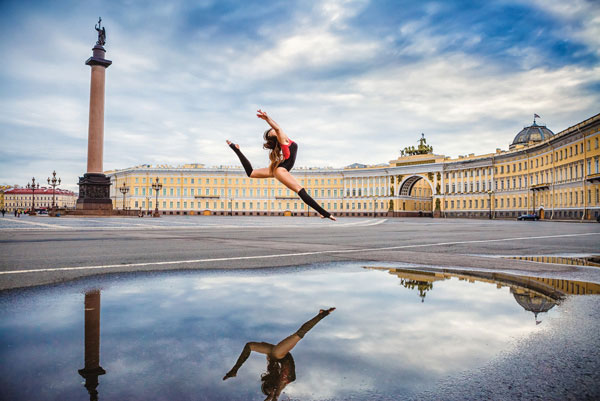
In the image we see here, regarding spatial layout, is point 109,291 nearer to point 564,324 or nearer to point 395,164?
point 564,324

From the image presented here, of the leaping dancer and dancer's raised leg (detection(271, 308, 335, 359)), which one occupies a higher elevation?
the leaping dancer

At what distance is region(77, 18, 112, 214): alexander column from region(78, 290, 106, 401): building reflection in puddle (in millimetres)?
47842

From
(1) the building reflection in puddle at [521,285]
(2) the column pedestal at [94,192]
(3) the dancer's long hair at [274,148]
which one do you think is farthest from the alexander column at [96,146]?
(1) the building reflection in puddle at [521,285]

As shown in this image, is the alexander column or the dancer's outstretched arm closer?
the dancer's outstretched arm

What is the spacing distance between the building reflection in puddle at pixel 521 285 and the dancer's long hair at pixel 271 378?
2112 millimetres

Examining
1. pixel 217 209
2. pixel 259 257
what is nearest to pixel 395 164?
pixel 217 209

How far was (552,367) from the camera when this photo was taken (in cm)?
233

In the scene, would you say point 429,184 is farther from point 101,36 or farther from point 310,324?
point 310,324

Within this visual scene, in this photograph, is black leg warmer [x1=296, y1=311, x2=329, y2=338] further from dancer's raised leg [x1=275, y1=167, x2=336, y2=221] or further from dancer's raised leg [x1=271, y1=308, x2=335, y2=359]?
dancer's raised leg [x1=275, y1=167, x2=336, y2=221]

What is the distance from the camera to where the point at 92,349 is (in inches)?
99.4

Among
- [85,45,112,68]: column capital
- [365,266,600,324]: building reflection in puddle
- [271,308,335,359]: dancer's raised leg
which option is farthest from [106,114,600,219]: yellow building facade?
[271,308,335,359]: dancer's raised leg

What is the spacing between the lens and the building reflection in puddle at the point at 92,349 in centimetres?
208

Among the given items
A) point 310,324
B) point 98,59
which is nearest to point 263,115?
point 310,324

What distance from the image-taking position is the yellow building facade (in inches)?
2280
